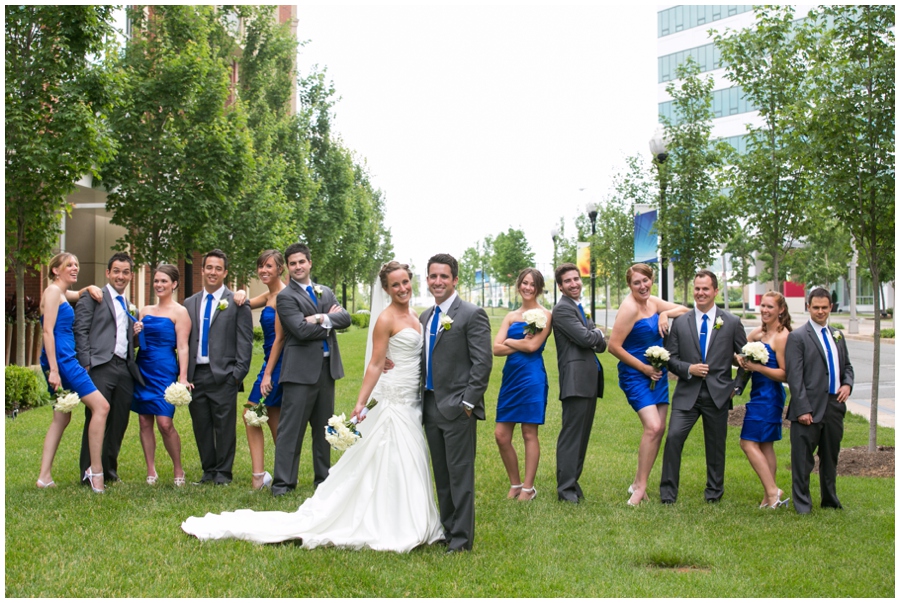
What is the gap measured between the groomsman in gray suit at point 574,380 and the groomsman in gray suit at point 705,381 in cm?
75

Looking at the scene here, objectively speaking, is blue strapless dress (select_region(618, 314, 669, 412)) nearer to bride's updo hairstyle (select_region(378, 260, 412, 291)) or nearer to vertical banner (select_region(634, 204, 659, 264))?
bride's updo hairstyle (select_region(378, 260, 412, 291))

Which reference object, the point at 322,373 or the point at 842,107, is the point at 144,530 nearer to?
the point at 322,373

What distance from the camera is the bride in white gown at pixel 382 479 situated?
20.4 ft

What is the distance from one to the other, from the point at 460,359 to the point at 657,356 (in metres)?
2.28

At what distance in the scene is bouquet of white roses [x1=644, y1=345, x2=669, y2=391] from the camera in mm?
7621

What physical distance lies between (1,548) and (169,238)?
12.7 meters

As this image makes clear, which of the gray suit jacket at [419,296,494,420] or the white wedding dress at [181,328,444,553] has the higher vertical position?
the gray suit jacket at [419,296,494,420]

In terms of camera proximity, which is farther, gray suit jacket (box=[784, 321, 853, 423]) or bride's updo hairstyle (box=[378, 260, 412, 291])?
gray suit jacket (box=[784, 321, 853, 423])

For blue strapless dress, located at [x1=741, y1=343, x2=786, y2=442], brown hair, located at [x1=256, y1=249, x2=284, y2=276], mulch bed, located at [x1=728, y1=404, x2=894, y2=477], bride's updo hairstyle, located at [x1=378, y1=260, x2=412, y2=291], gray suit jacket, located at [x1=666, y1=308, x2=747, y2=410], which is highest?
brown hair, located at [x1=256, y1=249, x2=284, y2=276]

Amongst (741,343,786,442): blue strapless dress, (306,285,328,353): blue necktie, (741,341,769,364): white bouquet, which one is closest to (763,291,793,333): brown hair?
(741,343,786,442): blue strapless dress

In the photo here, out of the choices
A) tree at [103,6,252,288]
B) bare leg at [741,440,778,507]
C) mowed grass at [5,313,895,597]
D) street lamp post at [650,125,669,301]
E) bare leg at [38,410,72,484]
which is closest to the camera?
mowed grass at [5,313,895,597]

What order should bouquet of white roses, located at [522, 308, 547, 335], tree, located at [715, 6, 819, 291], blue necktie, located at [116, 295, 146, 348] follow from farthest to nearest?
Result: tree, located at [715, 6, 819, 291], blue necktie, located at [116, 295, 146, 348], bouquet of white roses, located at [522, 308, 547, 335]

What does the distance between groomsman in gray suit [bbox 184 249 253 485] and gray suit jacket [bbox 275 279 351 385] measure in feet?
2.02

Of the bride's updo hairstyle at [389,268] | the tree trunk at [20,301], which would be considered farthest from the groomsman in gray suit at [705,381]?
the tree trunk at [20,301]
